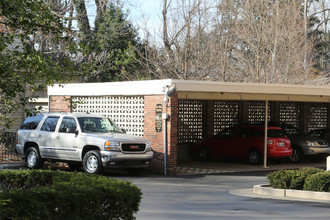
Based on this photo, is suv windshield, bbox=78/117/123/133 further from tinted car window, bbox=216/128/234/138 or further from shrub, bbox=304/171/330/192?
shrub, bbox=304/171/330/192

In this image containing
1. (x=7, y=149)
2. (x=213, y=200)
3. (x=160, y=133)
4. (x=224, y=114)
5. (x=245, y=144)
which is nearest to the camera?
(x=213, y=200)

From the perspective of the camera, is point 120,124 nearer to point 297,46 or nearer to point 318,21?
point 297,46

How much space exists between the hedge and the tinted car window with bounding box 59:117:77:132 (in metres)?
10.8

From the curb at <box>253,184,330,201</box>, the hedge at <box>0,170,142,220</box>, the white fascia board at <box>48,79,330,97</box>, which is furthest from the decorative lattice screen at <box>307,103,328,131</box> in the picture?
the hedge at <box>0,170,142,220</box>

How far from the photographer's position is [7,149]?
1013 inches

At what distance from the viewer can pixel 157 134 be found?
71.1 feet

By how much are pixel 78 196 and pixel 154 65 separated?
88.3ft

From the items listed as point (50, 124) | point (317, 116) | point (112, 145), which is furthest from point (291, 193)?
point (317, 116)

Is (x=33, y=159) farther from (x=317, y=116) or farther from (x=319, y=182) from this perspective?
(x=317, y=116)

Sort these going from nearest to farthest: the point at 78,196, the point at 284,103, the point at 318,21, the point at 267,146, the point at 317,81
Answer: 1. the point at 78,196
2. the point at 267,146
3. the point at 284,103
4. the point at 317,81
5. the point at 318,21

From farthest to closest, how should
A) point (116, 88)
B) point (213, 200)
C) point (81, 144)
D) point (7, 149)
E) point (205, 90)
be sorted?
1. point (7, 149)
2. point (116, 88)
3. point (205, 90)
4. point (81, 144)
5. point (213, 200)

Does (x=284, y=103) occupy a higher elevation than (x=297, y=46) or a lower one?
lower

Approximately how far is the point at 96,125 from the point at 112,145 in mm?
1725

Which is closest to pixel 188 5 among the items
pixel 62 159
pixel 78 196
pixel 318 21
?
pixel 62 159
